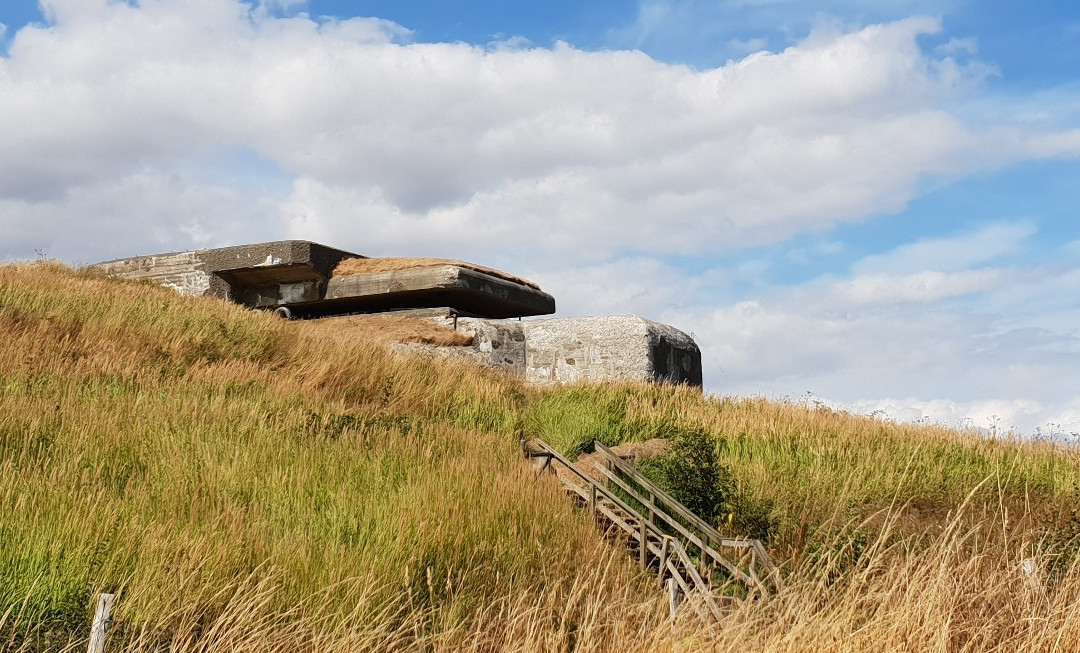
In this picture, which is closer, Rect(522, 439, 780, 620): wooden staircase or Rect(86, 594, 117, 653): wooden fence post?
Rect(86, 594, 117, 653): wooden fence post

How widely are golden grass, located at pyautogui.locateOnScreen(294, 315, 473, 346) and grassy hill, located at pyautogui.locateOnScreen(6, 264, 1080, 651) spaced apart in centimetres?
104

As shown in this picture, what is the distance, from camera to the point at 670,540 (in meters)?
5.89

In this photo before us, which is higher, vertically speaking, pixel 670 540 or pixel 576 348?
pixel 576 348

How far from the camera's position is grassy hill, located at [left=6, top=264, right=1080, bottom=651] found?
401cm

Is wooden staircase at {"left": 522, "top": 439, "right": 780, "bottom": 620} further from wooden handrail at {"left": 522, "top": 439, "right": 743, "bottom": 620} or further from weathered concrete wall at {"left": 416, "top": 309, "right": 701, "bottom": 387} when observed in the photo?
weathered concrete wall at {"left": 416, "top": 309, "right": 701, "bottom": 387}

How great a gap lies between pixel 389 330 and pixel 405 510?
20.3 ft

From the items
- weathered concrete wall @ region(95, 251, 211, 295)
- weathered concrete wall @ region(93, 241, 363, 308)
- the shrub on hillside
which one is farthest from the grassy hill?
weathered concrete wall @ region(95, 251, 211, 295)

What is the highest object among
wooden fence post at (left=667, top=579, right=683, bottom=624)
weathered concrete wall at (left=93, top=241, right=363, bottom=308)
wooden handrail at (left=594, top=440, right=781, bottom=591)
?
weathered concrete wall at (left=93, top=241, right=363, bottom=308)

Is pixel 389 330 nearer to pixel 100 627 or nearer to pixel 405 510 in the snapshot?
pixel 405 510

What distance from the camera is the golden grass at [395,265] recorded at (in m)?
11.5

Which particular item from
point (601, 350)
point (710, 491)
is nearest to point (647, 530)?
point (710, 491)

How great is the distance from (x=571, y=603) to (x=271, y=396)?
4.30m

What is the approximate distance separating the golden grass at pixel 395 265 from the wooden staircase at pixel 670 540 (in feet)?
13.3

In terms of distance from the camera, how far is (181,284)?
40.8 feet
